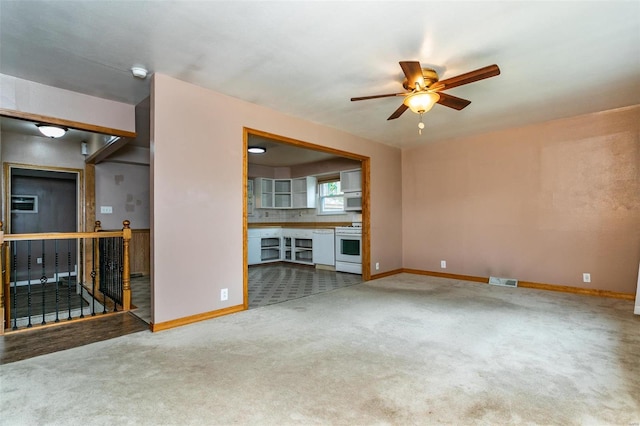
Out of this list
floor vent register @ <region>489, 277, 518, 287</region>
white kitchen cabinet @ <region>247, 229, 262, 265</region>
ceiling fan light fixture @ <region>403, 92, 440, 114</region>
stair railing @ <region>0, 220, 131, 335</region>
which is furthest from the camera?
white kitchen cabinet @ <region>247, 229, 262, 265</region>

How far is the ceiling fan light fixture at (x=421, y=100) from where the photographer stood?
3.04 metres

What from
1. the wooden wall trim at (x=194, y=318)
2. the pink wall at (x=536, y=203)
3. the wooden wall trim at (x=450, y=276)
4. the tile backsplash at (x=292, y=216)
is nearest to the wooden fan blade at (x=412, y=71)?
the wooden wall trim at (x=194, y=318)

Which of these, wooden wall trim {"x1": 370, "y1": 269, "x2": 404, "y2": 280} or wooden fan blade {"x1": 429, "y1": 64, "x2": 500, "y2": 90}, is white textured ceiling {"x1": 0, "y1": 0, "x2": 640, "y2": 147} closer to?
wooden fan blade {"x1": 429, "y1": 64, "x2": 500, "y2": 90}

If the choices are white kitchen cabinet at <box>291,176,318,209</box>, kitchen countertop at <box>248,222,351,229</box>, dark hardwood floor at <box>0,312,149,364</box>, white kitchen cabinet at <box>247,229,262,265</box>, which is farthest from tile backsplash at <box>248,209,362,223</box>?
dark hardwood floor at <box>0,312,149,364</box>

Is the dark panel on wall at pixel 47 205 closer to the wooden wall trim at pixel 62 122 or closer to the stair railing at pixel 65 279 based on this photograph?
the stair railing at pixel 65 279

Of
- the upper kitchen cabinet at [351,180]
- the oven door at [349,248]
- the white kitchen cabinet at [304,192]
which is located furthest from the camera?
the white kitchen cabinet at [304,192]

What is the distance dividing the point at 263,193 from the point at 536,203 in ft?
18.6

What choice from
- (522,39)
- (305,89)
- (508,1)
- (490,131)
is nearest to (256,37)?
(305,89)

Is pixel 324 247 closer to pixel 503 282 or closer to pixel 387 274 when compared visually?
pixel 387 274

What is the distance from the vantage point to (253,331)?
310 cm

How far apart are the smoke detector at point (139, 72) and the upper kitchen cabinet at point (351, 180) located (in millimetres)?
4137

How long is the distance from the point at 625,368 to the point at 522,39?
8.47 feet

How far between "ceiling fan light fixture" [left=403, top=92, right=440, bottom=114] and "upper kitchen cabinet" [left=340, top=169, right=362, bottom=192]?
3.24 m

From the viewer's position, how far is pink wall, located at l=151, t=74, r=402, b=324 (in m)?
3.21
